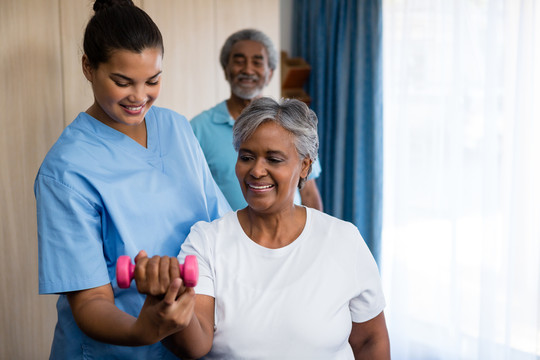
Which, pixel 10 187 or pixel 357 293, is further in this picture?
pixel 10 187

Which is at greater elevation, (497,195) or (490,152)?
(490,152)

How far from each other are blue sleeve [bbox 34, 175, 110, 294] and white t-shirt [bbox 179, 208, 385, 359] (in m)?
0.24

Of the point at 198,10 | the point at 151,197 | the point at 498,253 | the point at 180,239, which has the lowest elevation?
the point at 498,253

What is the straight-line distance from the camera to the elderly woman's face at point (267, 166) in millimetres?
1405

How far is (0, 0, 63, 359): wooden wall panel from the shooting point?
1.77 m

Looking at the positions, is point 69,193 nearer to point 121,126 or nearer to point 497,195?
point 121,126

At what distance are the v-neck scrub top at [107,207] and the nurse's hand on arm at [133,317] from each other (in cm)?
4

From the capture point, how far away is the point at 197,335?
1210 mm

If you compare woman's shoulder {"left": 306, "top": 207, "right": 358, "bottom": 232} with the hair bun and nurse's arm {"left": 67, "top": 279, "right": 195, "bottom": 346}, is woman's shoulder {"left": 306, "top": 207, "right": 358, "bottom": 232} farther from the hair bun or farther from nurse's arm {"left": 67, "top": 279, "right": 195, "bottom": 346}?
the hair bun

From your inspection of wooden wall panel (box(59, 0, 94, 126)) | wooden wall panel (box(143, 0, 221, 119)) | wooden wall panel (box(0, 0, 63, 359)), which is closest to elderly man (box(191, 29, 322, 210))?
wooden wall panel (box(143, 0, 221, 119))

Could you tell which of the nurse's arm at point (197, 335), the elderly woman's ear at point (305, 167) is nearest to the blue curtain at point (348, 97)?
the elderly woman's ear at point (305, 167)

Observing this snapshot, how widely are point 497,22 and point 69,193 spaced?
221 centimetres

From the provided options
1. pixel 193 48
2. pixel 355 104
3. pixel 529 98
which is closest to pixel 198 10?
pixel 193 48

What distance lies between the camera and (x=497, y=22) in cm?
256
